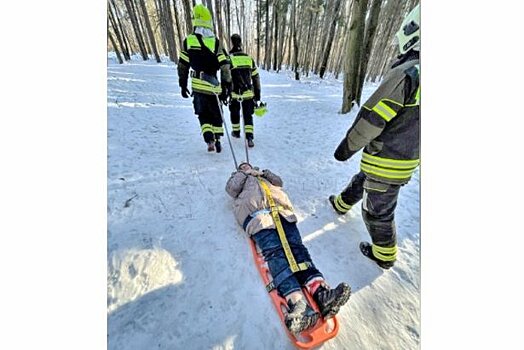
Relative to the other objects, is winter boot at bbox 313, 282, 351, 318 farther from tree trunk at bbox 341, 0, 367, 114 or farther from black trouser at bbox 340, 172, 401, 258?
tree trunk at bbox 341, 0, 367, 114

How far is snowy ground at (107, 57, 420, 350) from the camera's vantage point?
1.26 m

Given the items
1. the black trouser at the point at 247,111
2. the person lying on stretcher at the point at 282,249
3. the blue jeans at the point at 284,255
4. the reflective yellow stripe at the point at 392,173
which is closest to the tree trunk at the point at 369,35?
the black trouser at the point at 247,111

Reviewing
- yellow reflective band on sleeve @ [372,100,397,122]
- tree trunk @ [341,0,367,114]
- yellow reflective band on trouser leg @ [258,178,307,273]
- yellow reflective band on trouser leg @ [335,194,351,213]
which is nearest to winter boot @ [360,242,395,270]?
yellow reflective band on trouser leg @ [335,194,351,213]

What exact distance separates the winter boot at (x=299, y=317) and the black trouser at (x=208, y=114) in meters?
→ 2.33

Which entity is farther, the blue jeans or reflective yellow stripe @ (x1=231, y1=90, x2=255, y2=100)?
reflective yellow stripe @ (x1=231, y1=90, x2=255, y2=100)

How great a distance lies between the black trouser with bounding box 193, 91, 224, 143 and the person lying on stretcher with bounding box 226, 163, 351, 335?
3.53 feet

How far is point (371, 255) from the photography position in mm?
1780

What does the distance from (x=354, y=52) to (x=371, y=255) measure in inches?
180

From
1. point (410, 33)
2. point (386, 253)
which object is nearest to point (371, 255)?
point (386, 253)

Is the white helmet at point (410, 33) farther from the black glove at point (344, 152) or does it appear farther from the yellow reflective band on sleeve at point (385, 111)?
the black glove at point (344, 152)
